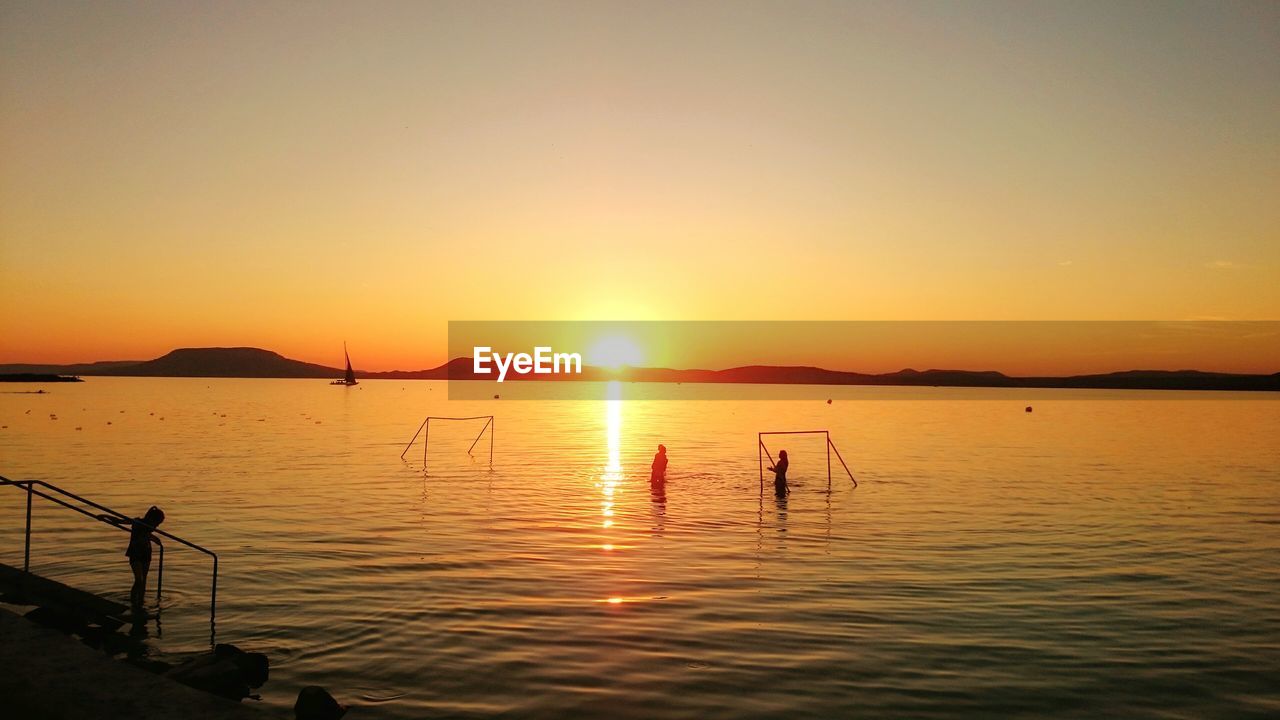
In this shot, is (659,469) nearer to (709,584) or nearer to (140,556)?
(709,584)

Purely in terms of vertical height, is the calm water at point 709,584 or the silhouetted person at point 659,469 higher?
the silhouetted person at point 659,469

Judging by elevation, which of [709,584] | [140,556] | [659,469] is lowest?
[709,584]

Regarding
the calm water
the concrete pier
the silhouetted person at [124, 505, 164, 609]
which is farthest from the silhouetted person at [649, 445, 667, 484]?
the concrete pier

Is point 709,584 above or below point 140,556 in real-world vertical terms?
below

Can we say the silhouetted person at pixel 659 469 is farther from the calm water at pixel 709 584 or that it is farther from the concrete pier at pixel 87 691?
the concrete pier at pixel 87 691

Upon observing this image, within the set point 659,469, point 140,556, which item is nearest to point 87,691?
point 140,556

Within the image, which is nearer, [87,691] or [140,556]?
[87,691]

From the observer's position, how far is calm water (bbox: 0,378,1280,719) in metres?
14.9

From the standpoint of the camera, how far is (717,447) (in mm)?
75625

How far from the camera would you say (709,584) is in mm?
22859

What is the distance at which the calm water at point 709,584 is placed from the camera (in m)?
14.9

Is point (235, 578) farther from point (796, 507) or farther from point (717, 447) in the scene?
point (717, 447)

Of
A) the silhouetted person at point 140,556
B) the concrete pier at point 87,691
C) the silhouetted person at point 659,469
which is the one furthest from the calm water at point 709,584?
the concrete pier at point 87,691

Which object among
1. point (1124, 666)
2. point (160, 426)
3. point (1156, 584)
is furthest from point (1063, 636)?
point (160, 426)
